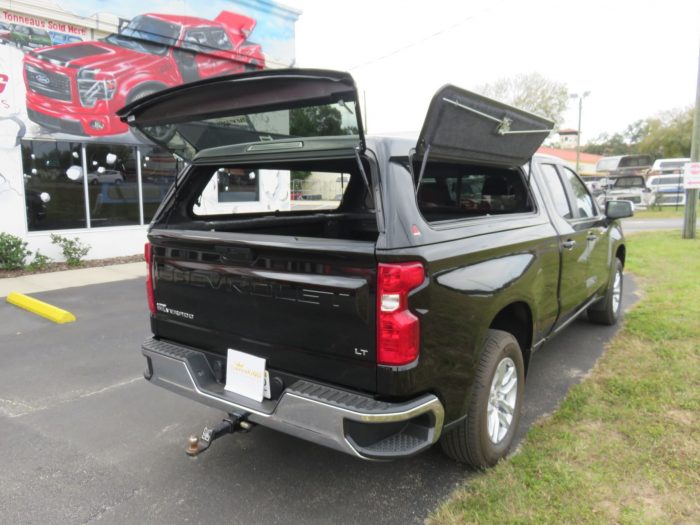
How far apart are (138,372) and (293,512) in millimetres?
2589

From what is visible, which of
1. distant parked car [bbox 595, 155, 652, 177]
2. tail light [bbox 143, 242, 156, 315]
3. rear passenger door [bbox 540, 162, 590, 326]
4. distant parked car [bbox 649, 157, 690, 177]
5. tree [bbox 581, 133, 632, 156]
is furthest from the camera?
tree [bbox 581, 133, 632, 156]

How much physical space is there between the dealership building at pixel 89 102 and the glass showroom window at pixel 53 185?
0.02m

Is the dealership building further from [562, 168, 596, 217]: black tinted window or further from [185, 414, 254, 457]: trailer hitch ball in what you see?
[185, 414, 254, 457]: trailer hitch ball

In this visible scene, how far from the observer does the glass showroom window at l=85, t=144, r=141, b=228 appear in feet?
33.8

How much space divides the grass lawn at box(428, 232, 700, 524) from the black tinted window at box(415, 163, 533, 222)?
1584mm

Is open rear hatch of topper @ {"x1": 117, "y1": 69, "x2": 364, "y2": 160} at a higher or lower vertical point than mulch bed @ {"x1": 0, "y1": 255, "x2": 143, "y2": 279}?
higher

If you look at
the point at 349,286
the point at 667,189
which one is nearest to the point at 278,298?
the point at 349,286

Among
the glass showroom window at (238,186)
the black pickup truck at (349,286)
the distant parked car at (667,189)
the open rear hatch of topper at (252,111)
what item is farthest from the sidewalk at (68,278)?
the distant parked car at (667,189)

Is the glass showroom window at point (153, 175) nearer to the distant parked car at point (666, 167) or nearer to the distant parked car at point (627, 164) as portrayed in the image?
the distant parked car at point (627, 164)

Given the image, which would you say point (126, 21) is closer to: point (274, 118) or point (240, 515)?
point (274, 118)

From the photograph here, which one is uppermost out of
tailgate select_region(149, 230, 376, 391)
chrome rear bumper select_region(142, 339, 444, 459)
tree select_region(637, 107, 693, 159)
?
tree select_region(637, 107, 693, 159)

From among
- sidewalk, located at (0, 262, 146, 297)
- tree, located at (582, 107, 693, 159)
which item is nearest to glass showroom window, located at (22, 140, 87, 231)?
sidewalk, located at (0, 262, 146, 297)

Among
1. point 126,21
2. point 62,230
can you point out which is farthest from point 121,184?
point 126,21

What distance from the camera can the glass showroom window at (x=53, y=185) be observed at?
9352mm
